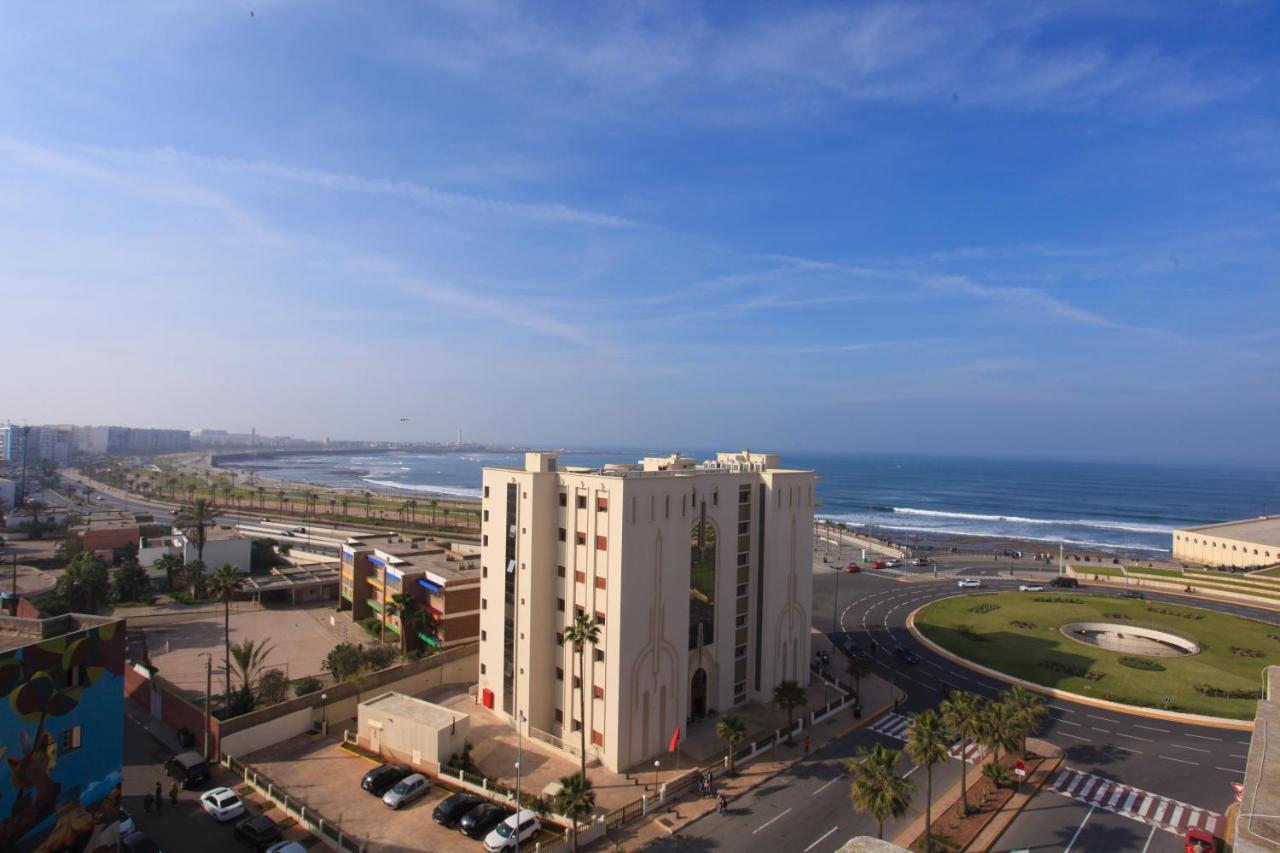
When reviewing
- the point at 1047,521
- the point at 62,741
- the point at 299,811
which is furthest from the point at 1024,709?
the point at 1047,521

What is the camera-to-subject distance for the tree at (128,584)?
66.2 metres

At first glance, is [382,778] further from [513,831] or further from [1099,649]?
[1099,649]

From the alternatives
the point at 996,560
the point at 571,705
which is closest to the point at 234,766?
the point at 571,705

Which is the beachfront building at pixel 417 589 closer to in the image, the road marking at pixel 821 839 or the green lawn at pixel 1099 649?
the road marking at pixel 821 839

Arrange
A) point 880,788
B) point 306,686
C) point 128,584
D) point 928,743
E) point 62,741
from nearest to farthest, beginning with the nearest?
1. point 62,741
2. point 880,788
3. point 928,743
4. point 306,686
5. point 128,584

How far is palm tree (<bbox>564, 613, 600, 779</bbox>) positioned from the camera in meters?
33.6

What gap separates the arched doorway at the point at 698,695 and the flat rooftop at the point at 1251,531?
92.9 m

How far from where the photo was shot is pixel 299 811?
30.8 m

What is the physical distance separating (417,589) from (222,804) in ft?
81.4

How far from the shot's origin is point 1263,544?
88.0m

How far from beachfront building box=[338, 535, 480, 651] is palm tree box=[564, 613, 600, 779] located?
18709mm

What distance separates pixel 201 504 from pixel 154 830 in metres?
45.2

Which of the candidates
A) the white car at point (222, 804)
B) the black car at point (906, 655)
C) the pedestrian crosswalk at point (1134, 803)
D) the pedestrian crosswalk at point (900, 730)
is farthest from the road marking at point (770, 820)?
the black car at point (906, 655)

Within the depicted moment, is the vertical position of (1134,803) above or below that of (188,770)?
below
